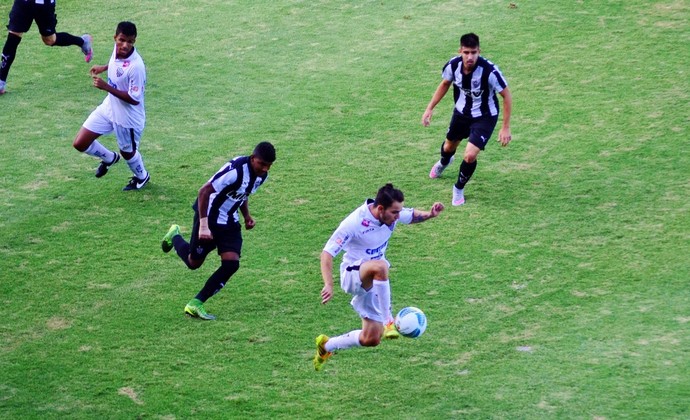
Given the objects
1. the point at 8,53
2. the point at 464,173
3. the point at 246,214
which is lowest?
the point at 464,173

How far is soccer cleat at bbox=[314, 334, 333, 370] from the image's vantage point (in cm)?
921

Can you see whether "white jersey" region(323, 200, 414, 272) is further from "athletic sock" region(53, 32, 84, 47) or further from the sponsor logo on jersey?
"athletic sock" region(53, 32, 84, 47)

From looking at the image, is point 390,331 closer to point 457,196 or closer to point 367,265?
point 367,265

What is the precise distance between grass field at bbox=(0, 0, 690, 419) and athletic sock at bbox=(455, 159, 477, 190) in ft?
0.97

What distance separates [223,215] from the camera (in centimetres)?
1024

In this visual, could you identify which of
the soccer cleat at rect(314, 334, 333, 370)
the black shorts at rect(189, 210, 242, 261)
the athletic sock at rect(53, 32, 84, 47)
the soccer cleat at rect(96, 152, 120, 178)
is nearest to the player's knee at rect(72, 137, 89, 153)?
the soccer cleat at rect(96, 152, 120, 178)

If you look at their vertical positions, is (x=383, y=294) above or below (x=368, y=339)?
above

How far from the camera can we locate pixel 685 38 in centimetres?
1675

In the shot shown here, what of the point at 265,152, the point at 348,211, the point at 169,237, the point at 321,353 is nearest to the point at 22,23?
the point at 169,237

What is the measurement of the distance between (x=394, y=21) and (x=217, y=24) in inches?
126

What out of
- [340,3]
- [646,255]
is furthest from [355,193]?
[340,3]

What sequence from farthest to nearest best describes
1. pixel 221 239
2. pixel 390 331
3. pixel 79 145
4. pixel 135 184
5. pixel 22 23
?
pixel 22 23 → pixel 135 184 → pixel 79 145 → pixel 221 239 → pixel 390 331

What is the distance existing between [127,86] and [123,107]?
0.27m

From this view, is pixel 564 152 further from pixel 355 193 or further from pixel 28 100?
pixel 28 100
